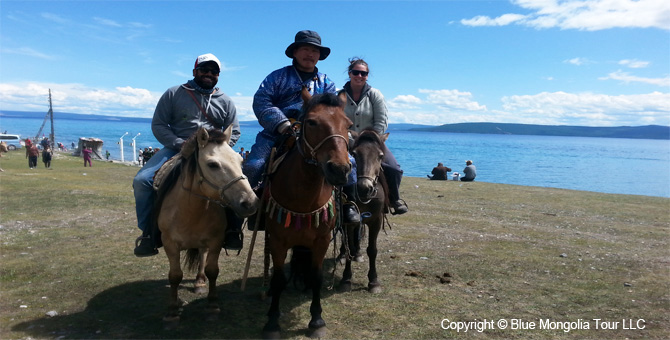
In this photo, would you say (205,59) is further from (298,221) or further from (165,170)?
(298,221)

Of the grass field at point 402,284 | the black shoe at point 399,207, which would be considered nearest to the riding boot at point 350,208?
the grass field at point 402,284

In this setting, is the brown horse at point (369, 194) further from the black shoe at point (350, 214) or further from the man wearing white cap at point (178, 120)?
the man wearing white cap at point (178, 120)

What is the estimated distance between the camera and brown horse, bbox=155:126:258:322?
14.5ft

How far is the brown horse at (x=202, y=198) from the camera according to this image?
4.43 m

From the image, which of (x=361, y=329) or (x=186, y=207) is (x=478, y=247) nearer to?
(x=361, y=329)

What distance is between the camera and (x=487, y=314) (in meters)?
5.73

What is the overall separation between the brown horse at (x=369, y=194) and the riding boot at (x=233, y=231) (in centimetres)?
143

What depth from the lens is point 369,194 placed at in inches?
223

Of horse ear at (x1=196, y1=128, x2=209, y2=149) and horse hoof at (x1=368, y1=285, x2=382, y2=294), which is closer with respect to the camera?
horse ear at (x1=196, y1=128, x2=209, y2=149)

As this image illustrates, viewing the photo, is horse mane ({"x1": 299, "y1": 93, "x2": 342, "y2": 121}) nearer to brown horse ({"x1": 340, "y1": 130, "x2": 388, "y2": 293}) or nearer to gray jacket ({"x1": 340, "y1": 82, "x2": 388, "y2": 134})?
brown horse ({"x1": 340, "y1": 130, "x2": 388, "y2": 293})

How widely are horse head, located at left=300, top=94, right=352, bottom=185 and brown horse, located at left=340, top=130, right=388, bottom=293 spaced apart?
5.10 ft

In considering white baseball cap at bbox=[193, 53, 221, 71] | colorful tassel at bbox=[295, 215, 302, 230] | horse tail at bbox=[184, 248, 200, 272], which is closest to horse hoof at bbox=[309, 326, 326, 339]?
colorful tassel at bbox=[295, 215, 302, 230]

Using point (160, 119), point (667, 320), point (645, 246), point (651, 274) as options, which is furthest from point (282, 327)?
point (645, 246)

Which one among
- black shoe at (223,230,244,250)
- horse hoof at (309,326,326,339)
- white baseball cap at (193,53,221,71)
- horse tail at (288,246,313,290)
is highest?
white baseball cap at (193,53,221,71)
